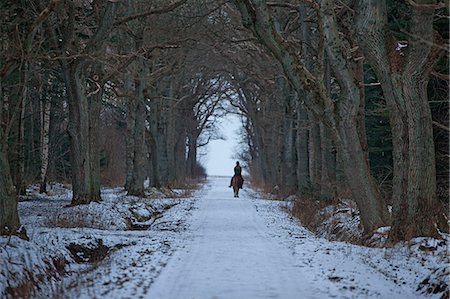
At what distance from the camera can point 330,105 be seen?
552 inches

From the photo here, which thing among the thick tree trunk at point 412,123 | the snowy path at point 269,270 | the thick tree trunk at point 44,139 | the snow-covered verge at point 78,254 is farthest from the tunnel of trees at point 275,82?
the snowy path at point 269,270

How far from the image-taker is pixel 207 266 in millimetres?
10312

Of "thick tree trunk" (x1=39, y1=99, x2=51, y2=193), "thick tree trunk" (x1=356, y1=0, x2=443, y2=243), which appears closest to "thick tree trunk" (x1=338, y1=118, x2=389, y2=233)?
"thick tree trunk" (x1=356, y1=0, x2=443, y2=243)

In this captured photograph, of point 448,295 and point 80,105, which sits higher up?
point 80,105

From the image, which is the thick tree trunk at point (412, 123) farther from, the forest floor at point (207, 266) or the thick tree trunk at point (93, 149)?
the thick tree trunk at point (93, 149)

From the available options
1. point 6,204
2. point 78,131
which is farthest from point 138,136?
point 6,204

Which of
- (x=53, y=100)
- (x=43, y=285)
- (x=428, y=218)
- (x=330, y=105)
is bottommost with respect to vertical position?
(x=43, y=285)

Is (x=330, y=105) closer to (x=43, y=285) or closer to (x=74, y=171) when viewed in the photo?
(x=43, y=285)

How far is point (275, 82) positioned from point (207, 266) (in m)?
28.2

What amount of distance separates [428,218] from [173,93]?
31.2 m

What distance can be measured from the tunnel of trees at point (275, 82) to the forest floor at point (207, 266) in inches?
48.9

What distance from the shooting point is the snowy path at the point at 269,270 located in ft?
27.4

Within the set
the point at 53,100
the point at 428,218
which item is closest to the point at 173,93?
the point at 53,100

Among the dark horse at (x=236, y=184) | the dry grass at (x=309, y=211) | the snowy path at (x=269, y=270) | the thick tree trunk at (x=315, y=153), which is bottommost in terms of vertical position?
the snowy path at (x=269, y=270)
